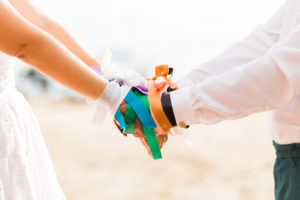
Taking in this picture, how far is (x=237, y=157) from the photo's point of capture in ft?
13.1

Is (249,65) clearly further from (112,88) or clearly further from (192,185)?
(192,185)

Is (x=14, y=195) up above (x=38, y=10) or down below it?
below

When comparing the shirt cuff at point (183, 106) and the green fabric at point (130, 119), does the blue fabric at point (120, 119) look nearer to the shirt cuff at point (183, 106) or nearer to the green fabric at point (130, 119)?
the green fabric at point (130, 119)

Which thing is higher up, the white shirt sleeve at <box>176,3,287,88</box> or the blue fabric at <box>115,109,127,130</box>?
the white shirt sleeve at <box>176,3,287,88</box>

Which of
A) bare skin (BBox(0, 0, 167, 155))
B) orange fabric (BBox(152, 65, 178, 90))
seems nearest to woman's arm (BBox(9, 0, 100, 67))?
bare skin (BBox(0, 0, 167, 155))

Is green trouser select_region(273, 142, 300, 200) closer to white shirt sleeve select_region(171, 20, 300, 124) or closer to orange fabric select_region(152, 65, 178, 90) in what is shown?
white shirt sleeve select_region(171, 20, 300, 124)

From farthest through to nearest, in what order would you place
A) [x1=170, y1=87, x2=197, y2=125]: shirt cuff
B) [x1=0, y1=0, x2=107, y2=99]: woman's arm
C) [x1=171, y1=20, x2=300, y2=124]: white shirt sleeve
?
[x1=170, y1=87, x2=197, y2=125]: shirt cuff < [x1=171, y1=20, x2=300, y2=124]: white shirt sleeve < [x1=0, y1=0, x2=107, y2=99]: woman's arm

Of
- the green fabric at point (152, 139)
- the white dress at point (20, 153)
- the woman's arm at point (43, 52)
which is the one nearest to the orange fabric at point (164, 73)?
the green fabric at point (152, 139)

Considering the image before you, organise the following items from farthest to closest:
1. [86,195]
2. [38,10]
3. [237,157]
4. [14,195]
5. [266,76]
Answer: [237,157], [86,195], [38,10], [266,76], [14,195]

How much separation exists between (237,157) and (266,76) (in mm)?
3354

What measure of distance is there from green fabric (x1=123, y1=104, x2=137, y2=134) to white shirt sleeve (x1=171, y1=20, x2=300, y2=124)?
0.43 feet

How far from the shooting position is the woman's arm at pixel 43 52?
67 cm

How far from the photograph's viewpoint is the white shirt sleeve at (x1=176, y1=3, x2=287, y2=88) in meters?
1.07

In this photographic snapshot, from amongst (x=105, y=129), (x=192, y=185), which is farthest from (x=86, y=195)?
(x=105, y=129)
